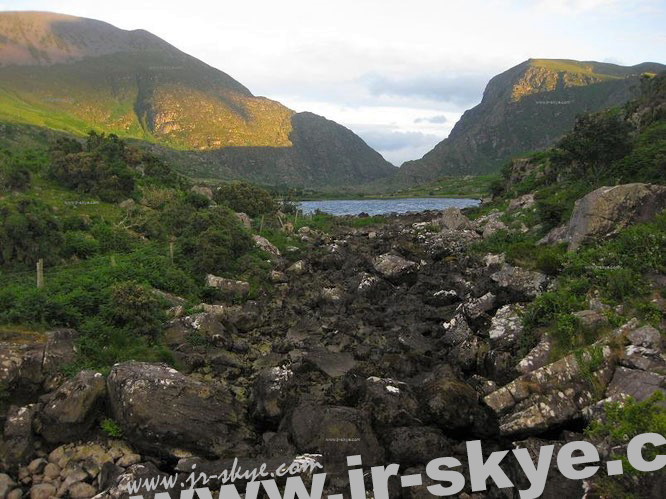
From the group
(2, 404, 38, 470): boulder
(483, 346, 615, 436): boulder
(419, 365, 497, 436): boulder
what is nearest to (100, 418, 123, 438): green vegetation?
(2, 404, 38, 470): boulder

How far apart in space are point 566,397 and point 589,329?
3.61 meters

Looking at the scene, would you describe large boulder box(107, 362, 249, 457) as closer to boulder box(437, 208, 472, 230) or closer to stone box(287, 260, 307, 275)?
stone box(287, 260, 307, 275)

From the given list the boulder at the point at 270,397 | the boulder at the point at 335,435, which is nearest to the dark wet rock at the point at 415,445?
the boulder at the point at 335,435

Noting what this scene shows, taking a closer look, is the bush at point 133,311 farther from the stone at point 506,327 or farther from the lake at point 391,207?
the lake at point 391,207

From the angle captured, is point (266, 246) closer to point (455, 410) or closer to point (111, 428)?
point (111, 428)

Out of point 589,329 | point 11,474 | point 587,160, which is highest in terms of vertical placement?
point 587,160

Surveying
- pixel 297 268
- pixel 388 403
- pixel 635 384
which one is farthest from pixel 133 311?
pixel 635 384

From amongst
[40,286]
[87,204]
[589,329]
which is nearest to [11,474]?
[40,286]

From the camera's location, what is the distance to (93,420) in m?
14.4

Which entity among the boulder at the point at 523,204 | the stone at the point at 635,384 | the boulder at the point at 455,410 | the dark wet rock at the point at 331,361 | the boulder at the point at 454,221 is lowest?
the dark wet rock at the point at 331,361

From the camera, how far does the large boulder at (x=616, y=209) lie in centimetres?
2261

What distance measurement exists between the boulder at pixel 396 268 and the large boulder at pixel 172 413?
18236 millimetres

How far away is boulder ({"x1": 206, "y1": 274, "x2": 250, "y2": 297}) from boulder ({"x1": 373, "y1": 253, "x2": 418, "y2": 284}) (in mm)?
9677

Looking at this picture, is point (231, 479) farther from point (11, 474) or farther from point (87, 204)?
point (87, 204)
